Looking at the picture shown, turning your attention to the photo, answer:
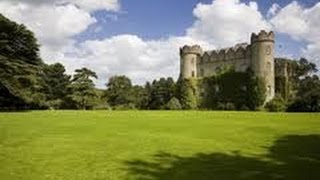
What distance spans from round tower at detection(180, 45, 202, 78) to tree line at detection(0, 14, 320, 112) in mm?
4521

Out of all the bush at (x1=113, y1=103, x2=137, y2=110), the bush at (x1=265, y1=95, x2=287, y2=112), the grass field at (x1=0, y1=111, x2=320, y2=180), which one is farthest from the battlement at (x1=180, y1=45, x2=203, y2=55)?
the grass field at (x1=0, y1=111, x2=320, y2=180)

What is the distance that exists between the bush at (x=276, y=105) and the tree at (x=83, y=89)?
2622 centimetres

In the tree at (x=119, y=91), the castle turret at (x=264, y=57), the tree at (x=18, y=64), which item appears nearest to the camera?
the tree at (x=18, y=64)

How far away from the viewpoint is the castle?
280 feet

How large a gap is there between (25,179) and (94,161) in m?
3.40

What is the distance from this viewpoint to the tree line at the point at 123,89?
54.0m

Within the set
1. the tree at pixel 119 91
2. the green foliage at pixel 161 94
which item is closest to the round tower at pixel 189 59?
the green foliage at pixel 161 94

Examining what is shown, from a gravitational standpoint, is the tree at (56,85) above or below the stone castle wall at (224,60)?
below

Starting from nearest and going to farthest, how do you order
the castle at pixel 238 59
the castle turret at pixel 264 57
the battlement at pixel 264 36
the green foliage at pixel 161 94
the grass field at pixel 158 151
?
the grass field at pixel 158 151 → the castle turret at pixel 264 57 → the castle at pixel 238 59 → the battlement at pixel 264 36 → the green foliage at pixel 161 94

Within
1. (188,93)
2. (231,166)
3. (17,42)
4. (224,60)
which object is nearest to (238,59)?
(224,60)

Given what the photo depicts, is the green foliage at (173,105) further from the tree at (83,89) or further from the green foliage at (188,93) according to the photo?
the tree at (83,89)

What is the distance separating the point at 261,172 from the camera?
1889cm

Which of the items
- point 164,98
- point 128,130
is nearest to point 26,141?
point 128,130

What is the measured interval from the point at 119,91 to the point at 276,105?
130 feet
